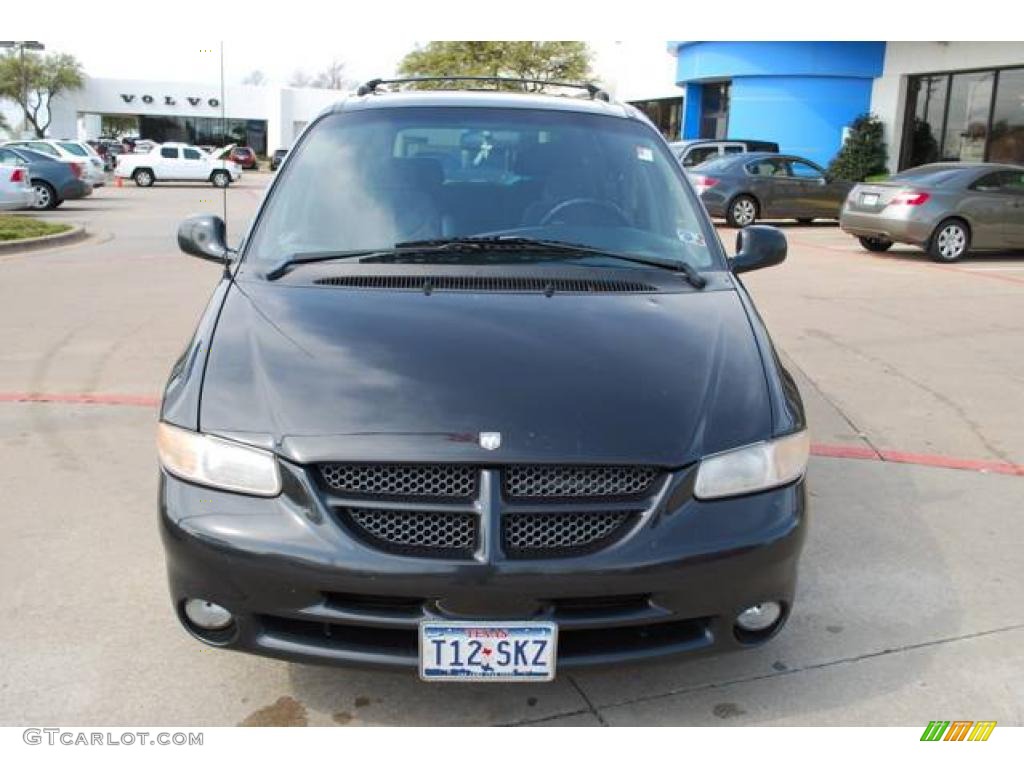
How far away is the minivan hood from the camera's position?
2652mm

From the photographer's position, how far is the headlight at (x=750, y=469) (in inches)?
106

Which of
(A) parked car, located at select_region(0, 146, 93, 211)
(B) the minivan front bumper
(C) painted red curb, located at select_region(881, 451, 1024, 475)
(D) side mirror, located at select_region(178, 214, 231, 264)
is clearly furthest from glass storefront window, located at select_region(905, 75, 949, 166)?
(B) the minivan front bumper

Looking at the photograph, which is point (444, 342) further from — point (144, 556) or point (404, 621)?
point (144, 556)

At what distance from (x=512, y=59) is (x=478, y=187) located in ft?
140

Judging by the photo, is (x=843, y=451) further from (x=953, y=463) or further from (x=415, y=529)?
(x=415, y=529)

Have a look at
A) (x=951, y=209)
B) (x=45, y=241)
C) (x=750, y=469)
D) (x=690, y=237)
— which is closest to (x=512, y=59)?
(x=951, y=209)

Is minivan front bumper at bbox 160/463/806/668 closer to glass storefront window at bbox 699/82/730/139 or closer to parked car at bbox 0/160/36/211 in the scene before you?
parked car at bbox 0/160/36/211

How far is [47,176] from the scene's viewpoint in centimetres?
2147

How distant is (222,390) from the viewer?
285cm

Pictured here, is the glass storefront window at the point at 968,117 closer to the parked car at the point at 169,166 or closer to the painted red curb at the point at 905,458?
the painted red curb at the point at 905,458

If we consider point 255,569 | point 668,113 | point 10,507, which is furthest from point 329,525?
point 668,113

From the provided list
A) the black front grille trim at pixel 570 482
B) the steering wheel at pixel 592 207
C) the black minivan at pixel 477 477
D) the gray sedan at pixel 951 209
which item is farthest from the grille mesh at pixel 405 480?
the gray sedan at pixel 951 209

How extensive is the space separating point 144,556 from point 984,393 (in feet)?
18.5

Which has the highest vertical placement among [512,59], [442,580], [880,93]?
[512,59]
